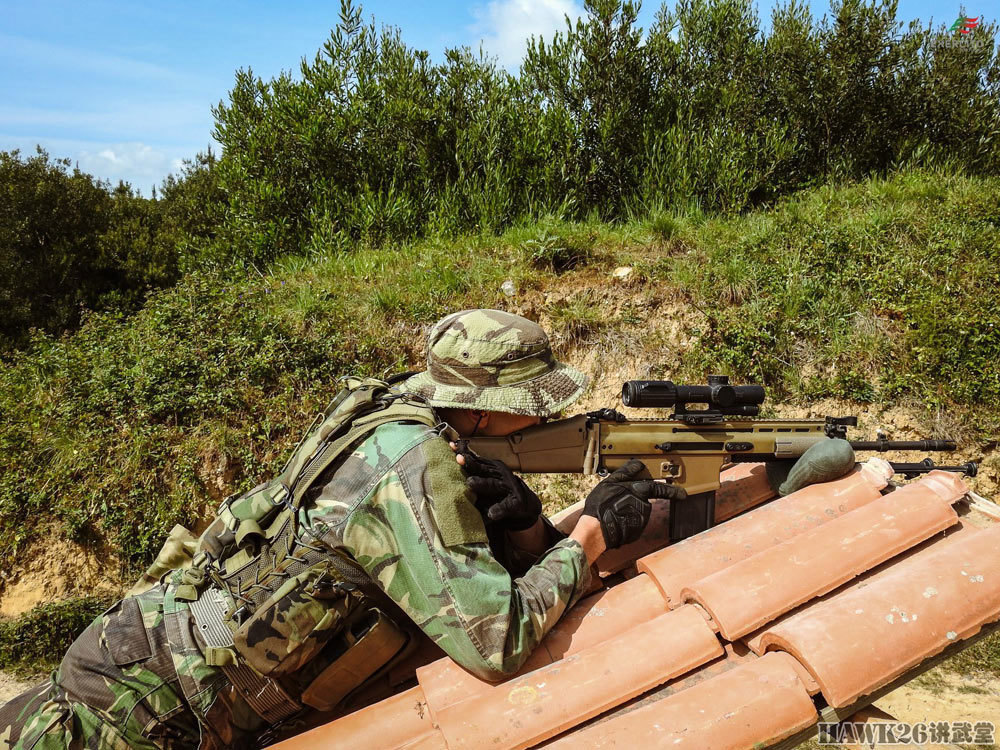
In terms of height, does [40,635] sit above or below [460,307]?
below

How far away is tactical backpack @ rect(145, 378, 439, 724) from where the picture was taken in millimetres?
2400

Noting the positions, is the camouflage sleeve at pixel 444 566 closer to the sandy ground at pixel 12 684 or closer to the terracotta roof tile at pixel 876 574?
the terracotta roof tile at pixel 876 574

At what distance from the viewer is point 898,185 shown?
337 inches

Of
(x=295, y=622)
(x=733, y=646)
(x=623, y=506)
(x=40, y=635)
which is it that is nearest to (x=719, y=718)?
(x=733, y=646)

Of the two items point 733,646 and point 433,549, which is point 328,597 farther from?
point 733,646

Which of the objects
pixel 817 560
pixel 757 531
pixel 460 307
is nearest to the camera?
pixel 817 560

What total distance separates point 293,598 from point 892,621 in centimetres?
201

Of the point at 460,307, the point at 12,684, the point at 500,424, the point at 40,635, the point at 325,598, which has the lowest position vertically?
the point at 12,684

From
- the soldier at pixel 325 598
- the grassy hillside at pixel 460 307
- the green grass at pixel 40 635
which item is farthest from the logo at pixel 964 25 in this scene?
the green grass at pixel 40 635

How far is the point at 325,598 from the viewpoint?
2.45m

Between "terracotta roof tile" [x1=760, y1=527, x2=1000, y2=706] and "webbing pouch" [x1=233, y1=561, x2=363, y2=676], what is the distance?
1.48 m

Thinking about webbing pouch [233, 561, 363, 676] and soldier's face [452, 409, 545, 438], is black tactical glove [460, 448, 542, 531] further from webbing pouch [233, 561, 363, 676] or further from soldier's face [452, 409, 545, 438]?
webbing pouch [233, 561, 363, 676]

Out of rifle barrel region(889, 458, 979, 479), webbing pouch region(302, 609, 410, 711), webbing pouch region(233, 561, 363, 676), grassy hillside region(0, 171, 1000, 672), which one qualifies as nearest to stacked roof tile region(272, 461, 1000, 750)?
webbing pouch region(302, 609, 410, 711)

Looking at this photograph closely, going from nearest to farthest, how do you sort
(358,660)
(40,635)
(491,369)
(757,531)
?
(358,660) < (491,369) < (757,531) < (40,635)
